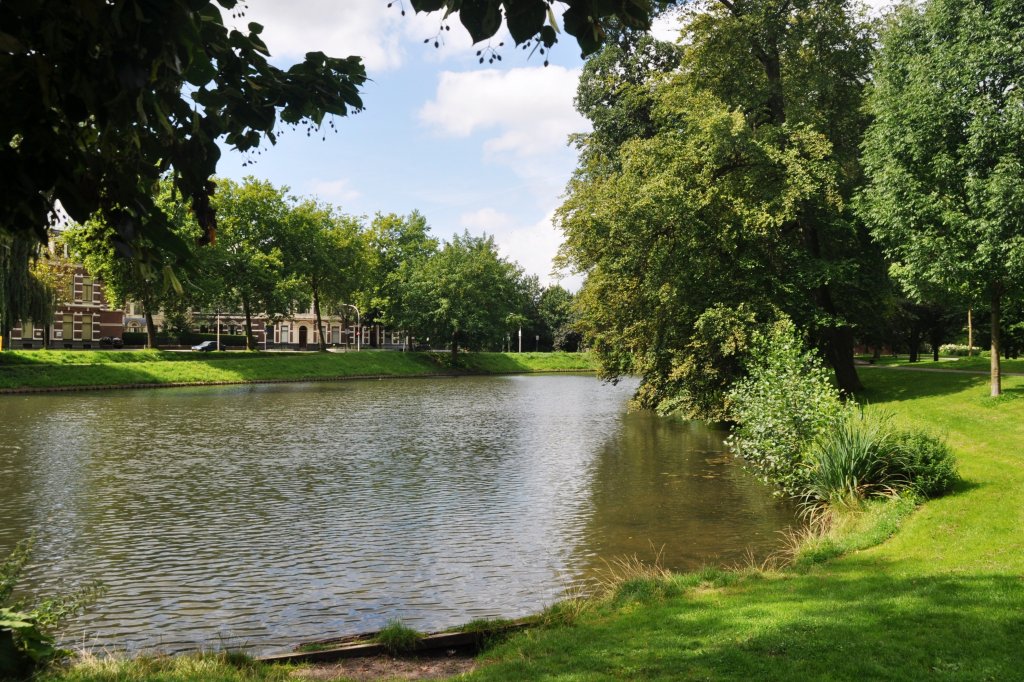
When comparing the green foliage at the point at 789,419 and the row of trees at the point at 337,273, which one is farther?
the row of trees at the point at 337,273

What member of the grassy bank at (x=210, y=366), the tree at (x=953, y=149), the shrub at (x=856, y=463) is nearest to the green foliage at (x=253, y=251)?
the grassy bank at (x=210, y=366)

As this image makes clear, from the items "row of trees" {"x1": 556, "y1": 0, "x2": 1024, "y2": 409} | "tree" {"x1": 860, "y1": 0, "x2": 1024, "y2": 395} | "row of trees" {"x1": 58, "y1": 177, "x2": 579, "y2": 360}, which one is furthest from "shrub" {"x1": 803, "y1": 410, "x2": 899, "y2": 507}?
"row of trees" {"x1": 58, "y1": 177, "x2": 579, "y2": 360}

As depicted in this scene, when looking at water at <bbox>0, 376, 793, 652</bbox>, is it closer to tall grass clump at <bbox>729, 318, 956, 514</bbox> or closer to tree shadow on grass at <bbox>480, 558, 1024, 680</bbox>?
tall grass clump at <bbox>729, 318, 956, 514</bbox>

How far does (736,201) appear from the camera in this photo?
78.9 ft

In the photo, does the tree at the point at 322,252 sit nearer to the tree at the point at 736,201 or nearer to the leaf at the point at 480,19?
the tree at the point at 736,201

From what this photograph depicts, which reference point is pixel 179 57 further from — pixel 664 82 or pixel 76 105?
pixel 664 82

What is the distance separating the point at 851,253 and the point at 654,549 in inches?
769

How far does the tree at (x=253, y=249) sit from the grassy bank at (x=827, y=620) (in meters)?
56.0

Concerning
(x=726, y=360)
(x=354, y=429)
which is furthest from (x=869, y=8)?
(x=354, y=429)

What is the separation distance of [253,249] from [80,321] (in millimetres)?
25314

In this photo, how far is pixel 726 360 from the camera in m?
25.1

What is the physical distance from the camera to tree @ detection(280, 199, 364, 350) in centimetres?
6644

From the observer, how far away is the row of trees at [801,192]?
21141 millimetres

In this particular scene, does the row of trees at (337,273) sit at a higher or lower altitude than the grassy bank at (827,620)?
higher
